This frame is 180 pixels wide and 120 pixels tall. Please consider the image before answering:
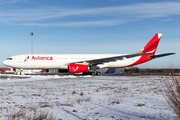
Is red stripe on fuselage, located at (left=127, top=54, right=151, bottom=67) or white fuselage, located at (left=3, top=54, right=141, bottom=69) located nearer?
white fuselage, located at (left=3, top=54, right=141, bottom=69)

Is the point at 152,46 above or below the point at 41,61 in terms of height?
above

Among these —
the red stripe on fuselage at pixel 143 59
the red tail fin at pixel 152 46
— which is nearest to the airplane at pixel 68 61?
the red stripe on fuselage at pixel 143 59

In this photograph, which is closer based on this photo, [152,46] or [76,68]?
[76,68]

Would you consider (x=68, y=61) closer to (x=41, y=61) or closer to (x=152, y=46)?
(x=41, y=61)

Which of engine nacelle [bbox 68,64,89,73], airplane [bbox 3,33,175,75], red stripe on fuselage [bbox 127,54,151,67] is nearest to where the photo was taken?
engine nacelle [bbox 68,64,89,73]

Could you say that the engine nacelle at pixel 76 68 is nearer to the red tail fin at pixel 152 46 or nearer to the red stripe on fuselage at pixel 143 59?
the red stripe on fuselage at pixel 143 59

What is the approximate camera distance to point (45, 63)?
1344 inches

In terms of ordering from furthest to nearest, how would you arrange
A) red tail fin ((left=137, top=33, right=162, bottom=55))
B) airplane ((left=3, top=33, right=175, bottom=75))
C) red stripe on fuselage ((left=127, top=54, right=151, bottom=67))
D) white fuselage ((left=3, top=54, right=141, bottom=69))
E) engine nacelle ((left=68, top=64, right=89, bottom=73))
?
red tail fin ((left=137, top=33, right=162, bottom=55)), red stripe on fuselage ((left=127, top=54, right=151, bottom=67)), white fuselage ((left=3, top=54, right=141, bottom=69)), airplane ((left=3, top=33, right=175, bottom=75)), engine nacelle ((left=68, top=64, right=89, bottom=73))

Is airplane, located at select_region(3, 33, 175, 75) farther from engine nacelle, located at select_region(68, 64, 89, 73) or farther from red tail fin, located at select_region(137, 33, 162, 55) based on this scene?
red tail fin, located at select_region(137, 33, 162, 55)

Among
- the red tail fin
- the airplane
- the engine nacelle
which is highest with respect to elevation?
the red tail fin

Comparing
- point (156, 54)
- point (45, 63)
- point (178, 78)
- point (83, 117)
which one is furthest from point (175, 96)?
point (156, 54)

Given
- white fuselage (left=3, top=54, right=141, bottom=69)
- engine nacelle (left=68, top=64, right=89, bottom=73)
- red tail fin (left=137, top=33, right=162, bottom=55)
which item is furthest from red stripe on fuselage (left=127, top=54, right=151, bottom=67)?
engine nacelle (left=68, top=64, right=89, bottom=73)

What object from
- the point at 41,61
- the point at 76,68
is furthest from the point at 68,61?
the point at 41,61

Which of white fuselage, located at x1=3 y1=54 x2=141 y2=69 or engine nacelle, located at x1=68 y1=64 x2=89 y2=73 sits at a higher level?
white fuselage, located at x1=3 y1=54 x2=141 y2=69
